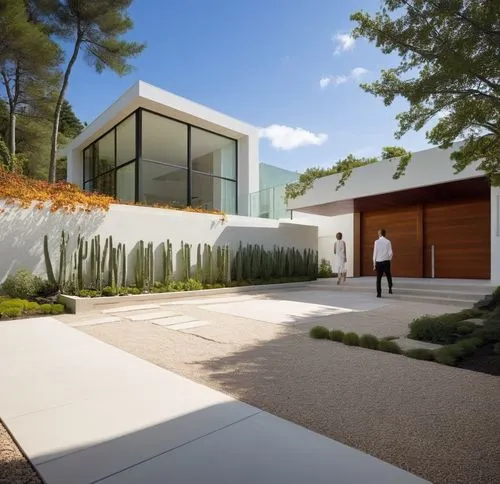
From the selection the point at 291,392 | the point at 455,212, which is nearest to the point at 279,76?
the point at 455,212

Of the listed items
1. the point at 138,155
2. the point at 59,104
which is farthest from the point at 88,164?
the point at 138,155

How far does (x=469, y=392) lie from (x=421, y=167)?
8249 mm

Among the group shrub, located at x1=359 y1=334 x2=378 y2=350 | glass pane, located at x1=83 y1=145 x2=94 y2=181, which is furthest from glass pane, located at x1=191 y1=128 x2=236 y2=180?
shrub, located at x1=359 y1=334 x2=378 y2=350

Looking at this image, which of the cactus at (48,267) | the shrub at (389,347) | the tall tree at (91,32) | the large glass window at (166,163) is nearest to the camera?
the shrub at (389,347)

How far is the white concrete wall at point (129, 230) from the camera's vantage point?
26.9 ft

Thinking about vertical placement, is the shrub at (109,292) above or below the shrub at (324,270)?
below

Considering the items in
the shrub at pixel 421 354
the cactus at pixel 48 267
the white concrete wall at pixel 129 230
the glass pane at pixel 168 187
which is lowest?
the shrub at pixel 421 354

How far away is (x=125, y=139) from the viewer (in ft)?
51.0

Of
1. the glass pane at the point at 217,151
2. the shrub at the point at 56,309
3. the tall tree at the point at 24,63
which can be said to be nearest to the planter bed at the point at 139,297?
the shrub at the point at 56,309

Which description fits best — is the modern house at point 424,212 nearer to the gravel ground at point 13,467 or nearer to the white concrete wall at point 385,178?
the white concrete wall at point 385,178

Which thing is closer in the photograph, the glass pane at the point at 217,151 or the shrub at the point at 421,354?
the shrub at the point at 421,354

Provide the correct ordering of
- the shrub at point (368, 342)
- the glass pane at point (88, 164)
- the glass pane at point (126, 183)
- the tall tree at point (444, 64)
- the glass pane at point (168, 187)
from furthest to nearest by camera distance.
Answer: the glass pane at point (88, 164)
the glass pane at point (168, 187)
the glass pane at point (126, 183)
the shrub at point (368, 342)
the tall tree at point (444, 64)

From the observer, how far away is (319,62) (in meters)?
8.41

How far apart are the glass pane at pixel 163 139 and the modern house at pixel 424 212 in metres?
5.75
